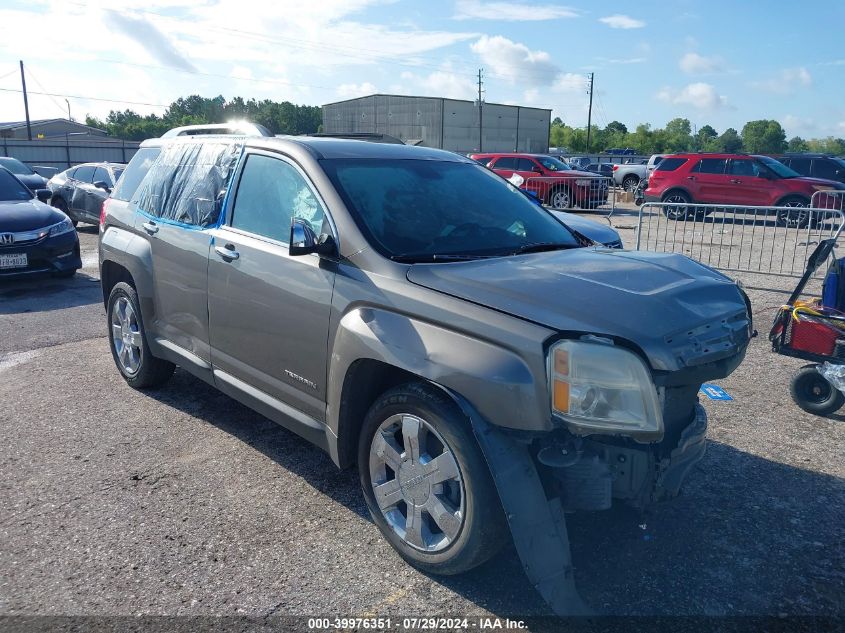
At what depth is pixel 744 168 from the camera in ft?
60.5

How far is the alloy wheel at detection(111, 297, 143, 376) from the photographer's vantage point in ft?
17.2

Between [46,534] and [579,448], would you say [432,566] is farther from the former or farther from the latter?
[46,534]

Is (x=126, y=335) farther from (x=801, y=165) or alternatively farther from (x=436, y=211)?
(x=801, y=165)

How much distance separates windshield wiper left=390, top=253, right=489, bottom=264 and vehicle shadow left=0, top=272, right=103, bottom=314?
6.55 m

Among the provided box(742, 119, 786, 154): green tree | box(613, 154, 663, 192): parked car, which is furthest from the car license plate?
box(742, 119, 786, 154): green tree

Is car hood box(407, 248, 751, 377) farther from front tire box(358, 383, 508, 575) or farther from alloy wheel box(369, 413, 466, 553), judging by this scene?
alloy wheel box(369, 413, 466, 553)

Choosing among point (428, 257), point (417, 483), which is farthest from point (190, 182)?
point (417, 483)

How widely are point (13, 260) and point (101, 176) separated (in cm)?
695

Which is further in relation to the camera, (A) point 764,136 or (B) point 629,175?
(A) point 764,136

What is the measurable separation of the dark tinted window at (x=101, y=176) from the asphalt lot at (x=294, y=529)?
11.2 m

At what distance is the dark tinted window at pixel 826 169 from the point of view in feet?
70.6

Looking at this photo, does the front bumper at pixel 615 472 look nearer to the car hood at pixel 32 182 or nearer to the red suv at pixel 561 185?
the red suv at pixel 561 185

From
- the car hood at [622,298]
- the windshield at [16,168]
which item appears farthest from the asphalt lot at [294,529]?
the windshield at [16,168]

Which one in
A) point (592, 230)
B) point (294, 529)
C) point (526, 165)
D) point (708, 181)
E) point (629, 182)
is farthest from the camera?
point (629, 182)
